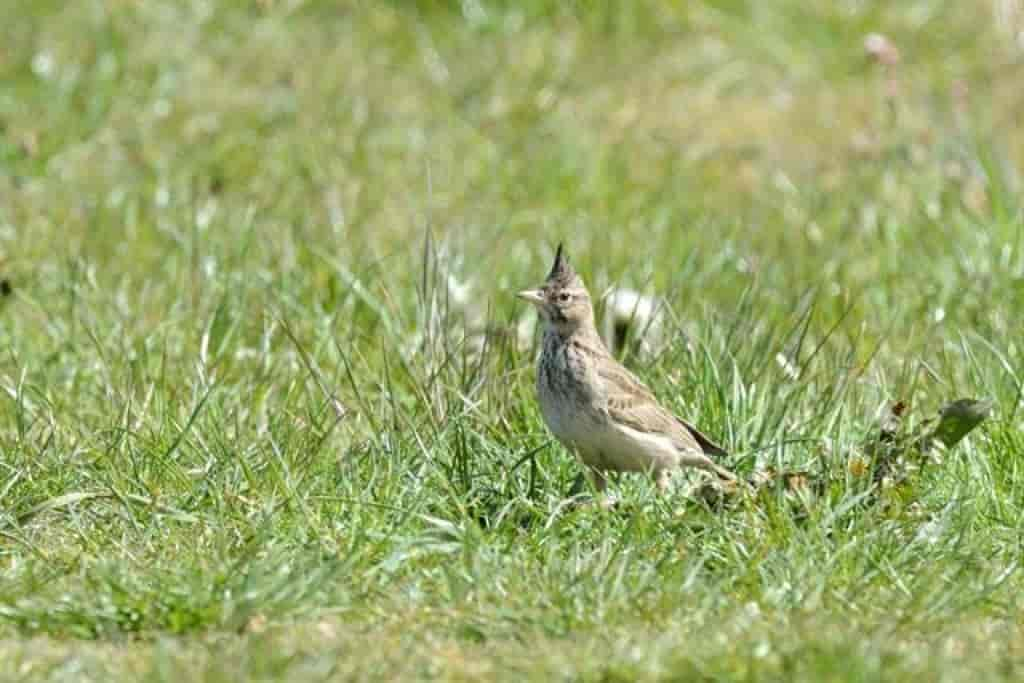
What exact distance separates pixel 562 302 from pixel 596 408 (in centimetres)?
42

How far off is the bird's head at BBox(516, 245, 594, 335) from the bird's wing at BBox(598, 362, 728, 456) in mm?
164

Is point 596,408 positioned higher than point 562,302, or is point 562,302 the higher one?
point 562,302

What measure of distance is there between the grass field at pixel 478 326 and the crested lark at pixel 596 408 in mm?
116

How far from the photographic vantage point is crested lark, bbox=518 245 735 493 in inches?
223

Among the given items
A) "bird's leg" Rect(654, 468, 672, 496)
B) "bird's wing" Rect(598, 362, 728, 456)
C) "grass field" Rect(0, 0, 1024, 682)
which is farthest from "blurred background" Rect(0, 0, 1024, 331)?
"bird's leg" Rect(654, 468, 672, 496)

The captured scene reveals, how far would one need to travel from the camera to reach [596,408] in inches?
224

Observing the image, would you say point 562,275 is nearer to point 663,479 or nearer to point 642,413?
point 642,413

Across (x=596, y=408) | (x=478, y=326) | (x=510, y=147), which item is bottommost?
(x=478, y=326)

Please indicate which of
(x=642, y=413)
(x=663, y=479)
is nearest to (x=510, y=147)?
(x=642, y=413)

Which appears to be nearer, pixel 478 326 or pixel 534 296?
pixel 534 296

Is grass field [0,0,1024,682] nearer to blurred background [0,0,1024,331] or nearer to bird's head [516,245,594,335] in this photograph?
blurred background [0,0,1024,331]

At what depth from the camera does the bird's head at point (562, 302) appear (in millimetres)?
5988

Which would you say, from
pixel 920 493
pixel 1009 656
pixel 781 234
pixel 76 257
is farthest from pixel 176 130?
pixel 1009 656

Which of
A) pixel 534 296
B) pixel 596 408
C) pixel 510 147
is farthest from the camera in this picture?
pixel 510 147
